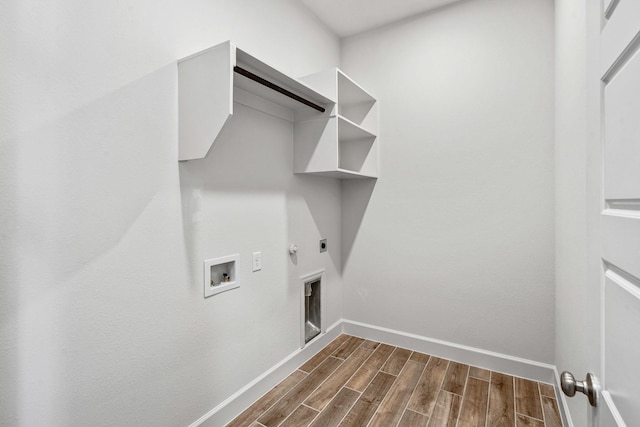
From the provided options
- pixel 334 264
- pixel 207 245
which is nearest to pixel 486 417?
pixel 334 264

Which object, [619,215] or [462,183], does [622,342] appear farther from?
[462,183]

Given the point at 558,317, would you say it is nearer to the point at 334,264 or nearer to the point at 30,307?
the point at 334,264

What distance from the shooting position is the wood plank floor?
5.49 feet

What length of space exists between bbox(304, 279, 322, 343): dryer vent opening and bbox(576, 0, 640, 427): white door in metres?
1.86

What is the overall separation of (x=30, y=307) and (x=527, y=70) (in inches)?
113

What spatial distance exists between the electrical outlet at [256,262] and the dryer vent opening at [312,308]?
0.58m

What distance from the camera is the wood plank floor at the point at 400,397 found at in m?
1.67

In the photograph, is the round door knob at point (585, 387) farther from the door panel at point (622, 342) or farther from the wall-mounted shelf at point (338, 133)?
the wall-mounted shelf at point (338, 133)

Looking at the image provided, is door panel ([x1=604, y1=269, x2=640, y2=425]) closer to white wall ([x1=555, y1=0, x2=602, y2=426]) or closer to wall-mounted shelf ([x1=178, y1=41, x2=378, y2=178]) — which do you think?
white wall ([x1=555, y1=0, x2=602, y2=426])

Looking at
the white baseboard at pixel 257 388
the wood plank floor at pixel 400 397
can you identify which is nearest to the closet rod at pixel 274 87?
the white baseboard at pixel 257 388

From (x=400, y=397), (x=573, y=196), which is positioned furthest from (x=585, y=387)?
(x=400, y=397)

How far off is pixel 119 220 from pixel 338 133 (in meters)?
1.59

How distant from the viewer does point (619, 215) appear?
1.70 ft

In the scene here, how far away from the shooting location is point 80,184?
1.08 m
